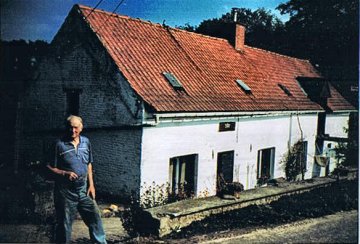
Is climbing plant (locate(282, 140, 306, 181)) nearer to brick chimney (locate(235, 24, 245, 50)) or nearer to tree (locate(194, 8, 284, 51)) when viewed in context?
tree (locate(194, 8, 284, 51))

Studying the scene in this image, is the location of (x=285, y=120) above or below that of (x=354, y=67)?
below

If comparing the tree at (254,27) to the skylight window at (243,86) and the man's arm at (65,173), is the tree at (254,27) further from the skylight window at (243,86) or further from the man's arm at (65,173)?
the man's arm at (65,173)

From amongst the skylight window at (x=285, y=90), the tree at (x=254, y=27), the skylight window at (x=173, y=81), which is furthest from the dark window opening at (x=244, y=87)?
the skylight window at (x=173, y=81)

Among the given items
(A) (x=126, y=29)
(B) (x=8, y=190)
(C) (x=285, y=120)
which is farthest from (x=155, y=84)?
(C) (x=285, y=120)

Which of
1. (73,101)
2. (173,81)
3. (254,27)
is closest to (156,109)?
(173,81)

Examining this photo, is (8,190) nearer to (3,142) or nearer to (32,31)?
(3,142)

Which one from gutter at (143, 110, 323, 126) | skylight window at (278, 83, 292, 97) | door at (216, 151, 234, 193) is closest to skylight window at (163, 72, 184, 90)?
gutter at (143, 110, 323, 126)

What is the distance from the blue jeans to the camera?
4855 mm

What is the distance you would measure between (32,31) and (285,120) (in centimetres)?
849

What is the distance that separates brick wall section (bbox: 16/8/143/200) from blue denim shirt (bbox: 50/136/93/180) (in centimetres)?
322

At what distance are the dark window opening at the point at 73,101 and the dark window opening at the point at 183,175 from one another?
2652mm

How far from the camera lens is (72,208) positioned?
4887mm

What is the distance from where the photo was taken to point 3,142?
813 cm

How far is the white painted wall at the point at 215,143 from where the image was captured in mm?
8438
